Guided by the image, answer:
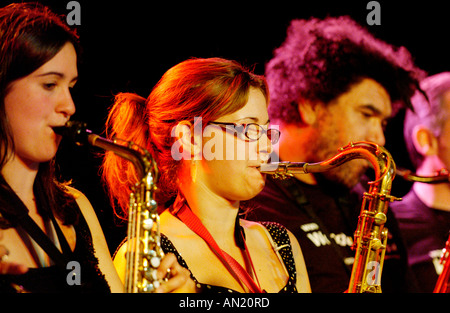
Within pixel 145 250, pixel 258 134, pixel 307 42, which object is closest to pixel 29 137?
pixel 145 250

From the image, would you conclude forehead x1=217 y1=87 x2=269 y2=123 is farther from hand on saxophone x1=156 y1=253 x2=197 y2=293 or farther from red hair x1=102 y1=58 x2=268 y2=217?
hand on saxophone x1=156 y1=253 x2=197 y2=293

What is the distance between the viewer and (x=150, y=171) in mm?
2104

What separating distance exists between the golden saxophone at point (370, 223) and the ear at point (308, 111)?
1.20 m

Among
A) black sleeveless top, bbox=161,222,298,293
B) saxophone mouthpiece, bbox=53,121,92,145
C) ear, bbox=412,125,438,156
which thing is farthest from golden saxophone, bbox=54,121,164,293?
ear, bbox=412,125,438,156

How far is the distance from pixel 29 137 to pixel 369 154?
164 centimetres

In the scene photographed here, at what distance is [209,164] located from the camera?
2.64 metres

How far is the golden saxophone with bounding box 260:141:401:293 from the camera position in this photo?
8.79 ft

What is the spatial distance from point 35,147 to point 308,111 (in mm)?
2347

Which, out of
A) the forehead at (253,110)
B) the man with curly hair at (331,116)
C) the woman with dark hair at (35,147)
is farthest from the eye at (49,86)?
the man with curly hair at (331,116)

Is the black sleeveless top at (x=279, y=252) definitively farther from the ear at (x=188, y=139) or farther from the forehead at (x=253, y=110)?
the forehead at (x=253, y=110)

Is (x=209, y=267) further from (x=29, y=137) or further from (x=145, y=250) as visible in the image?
(x=29, y=137)

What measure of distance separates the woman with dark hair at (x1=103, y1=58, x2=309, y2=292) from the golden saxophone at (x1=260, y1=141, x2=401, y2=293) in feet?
0.59

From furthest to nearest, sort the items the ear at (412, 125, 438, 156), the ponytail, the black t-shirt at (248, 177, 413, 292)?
the ear at (412, 125, 438, 156)
the black t-shirt at (248, 177, 413, 292)
the ponytail

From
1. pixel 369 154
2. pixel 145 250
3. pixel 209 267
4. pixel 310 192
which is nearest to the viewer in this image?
pixel 145 250
